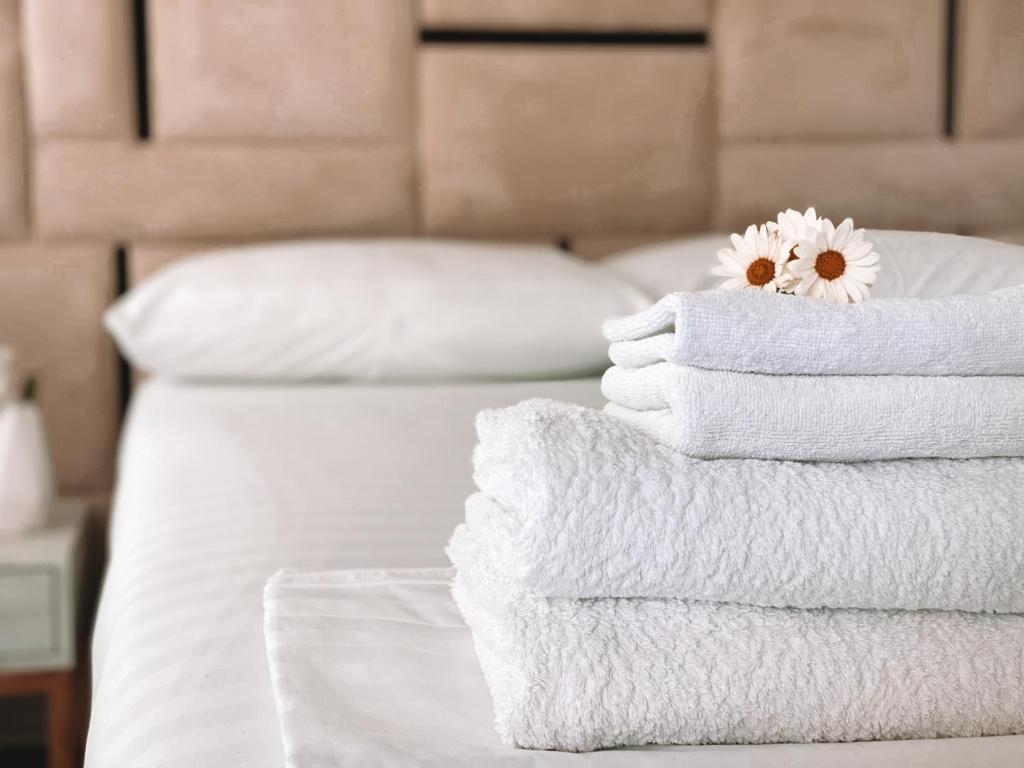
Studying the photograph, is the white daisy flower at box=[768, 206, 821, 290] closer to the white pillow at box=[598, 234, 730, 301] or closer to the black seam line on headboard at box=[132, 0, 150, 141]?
the white pillow at box=[598, 234, 730, 301]

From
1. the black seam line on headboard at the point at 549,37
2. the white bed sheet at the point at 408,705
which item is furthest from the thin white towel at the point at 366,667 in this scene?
the black seam line on headboard at the point at 549,37

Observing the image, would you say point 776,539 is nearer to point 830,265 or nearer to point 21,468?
point 830,265

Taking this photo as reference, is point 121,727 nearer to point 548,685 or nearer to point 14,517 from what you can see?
point 548,685

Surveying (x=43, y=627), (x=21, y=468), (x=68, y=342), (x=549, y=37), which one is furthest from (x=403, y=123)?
(x=43, y=627)

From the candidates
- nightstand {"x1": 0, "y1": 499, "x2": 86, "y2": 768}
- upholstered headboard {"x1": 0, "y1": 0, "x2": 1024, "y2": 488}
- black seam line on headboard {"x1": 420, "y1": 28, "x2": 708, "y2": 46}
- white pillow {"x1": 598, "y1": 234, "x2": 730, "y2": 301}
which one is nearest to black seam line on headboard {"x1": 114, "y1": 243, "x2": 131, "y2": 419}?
upholstered headboard {"x1": 0, "y1": 0, "x2": 1024, "y2": 488}

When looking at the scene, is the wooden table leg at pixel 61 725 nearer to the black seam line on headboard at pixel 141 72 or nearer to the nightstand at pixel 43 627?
the nightstand at pixel 43 627

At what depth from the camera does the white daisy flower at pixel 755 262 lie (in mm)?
615

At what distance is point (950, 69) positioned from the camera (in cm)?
162

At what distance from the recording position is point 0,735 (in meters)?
1.63

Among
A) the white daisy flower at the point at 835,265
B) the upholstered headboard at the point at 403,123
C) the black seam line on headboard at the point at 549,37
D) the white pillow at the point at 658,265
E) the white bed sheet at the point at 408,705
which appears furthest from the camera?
the black seam line on headboard at the point at 549,37

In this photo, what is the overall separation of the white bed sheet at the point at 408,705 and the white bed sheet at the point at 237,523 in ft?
0.11

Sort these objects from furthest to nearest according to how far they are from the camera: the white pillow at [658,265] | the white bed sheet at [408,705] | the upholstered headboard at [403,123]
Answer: the upholstered headboard at [403,123] → the white pillow at [658,265] → the white bed sheet at [408,705]

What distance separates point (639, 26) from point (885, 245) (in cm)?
116

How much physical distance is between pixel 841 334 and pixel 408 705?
27cm
